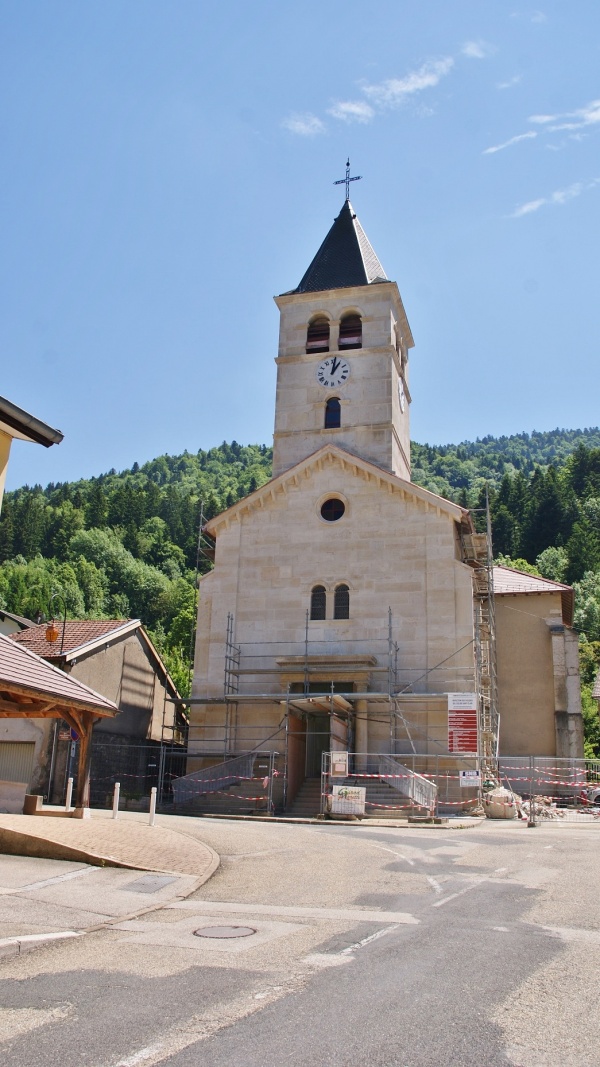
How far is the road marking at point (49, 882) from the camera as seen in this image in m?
11.2

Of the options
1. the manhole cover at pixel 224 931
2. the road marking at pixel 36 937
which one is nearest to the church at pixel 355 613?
the manhole cover at pixel 224 931

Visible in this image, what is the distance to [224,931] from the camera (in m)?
9.08

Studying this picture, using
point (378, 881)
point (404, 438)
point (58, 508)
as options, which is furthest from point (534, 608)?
point (58, 508)

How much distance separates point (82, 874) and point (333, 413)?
99.0 feet

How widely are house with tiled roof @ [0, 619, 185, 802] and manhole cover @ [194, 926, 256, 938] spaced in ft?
65.1

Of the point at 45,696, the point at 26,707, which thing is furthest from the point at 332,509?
the point at 45,696

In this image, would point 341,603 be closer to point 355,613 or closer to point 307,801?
point 355,613

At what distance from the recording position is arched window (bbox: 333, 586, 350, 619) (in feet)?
114

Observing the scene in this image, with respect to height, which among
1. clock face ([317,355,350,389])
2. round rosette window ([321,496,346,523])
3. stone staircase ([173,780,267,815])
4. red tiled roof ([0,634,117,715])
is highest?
clock face ([317,355,350,389])

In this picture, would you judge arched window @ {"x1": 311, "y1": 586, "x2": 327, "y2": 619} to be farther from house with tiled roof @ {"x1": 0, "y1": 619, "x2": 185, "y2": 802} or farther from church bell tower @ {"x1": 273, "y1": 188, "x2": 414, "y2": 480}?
house with tiled roof @ {"x1": 0, "y1": 619, "x2": 185, "y2": 802}

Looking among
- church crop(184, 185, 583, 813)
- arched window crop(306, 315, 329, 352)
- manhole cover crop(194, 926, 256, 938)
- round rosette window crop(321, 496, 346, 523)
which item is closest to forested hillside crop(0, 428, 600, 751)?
church crop(184, 185, 583, 813)

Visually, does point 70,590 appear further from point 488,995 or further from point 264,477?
point 488,995

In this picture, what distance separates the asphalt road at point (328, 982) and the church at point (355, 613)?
1659 centimetres

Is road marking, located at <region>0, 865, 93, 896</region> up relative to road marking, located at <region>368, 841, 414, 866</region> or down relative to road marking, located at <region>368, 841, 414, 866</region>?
down
